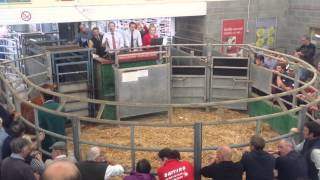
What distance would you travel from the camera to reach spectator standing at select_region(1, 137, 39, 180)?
4.35 metres

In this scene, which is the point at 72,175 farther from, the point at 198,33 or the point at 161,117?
the point at 198,33

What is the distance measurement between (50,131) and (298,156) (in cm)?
352

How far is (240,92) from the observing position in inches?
409

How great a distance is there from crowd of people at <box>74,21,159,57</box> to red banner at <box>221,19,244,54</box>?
107 inches

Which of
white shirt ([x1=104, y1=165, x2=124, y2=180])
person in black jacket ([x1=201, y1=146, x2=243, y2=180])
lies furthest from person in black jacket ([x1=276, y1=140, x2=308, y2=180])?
white shirt ([x1=104, y1=165, x2=124, y2=180])

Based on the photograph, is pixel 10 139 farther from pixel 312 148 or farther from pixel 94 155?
pixel 312 148

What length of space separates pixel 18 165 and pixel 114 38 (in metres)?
6.83

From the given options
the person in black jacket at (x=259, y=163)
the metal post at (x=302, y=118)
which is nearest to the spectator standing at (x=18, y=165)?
the person in black jacket at (x=259, y=163)

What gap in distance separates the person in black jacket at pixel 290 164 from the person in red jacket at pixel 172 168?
109 cm

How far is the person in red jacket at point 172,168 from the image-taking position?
468 centimetres

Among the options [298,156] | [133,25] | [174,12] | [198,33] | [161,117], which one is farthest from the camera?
[198,33]

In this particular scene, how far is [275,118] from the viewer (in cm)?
835

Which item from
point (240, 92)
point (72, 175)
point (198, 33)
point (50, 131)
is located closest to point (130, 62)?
point (240, 92)

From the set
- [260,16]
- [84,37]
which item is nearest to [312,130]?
[84,37]
